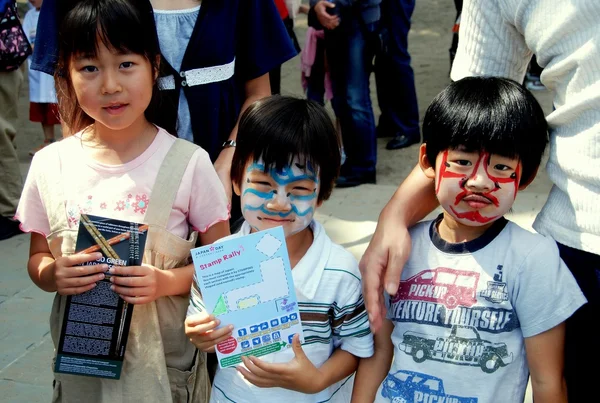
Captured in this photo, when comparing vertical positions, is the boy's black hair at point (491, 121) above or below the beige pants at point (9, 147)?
above

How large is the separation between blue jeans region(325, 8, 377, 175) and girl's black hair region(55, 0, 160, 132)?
147 inches

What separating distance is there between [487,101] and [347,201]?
389 cm

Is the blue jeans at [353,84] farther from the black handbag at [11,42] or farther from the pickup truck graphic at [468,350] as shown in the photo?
the pickup truck graphic at [468,350]

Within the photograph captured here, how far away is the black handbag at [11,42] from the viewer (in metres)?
4.64

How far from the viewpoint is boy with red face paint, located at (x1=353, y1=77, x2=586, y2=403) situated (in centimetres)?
178

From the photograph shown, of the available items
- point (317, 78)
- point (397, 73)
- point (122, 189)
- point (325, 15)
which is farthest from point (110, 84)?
point (397, 73)

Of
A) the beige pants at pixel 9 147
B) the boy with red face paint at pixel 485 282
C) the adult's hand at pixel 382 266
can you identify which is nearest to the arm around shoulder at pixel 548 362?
the boy with red face paint at pixel 485 282

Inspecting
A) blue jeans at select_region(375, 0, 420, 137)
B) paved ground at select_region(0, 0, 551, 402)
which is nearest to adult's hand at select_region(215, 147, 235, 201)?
paved ground at select_region(0, 0, 551, 402)

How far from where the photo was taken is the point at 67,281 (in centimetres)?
198

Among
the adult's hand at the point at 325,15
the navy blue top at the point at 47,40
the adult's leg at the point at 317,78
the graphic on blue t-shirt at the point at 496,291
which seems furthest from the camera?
the adult's leg at the point at 317,78

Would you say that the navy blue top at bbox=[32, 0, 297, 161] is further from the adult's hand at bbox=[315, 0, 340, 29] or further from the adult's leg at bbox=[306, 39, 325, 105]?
the adult's leg at bbox=[306, 39, 325, 105]

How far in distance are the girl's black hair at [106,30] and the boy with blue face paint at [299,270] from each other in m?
0.36

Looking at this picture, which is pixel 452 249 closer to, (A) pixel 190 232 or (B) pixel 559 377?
(B) pixel 559 377

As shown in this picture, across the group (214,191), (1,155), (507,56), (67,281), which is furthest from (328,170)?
(1,155)
